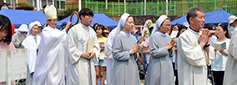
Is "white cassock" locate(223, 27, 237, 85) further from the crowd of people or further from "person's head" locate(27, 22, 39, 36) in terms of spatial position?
"person's head" locate(27, 22, 39, 36)

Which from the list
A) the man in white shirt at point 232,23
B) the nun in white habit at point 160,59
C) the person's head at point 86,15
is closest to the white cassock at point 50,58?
the person's head at point 86,15

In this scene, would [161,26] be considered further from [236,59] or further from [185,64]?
[236,59]

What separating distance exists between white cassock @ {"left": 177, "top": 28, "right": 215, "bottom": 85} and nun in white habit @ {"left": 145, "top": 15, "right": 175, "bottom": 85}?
3.60 ft

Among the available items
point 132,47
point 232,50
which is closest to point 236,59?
point 232,50

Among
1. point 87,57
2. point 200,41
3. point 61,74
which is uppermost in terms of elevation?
point 200,41

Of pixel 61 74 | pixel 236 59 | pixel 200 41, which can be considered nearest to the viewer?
pixel 236 59

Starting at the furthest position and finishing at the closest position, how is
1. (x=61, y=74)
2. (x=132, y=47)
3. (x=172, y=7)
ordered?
(x=172, y=7), (x=61, y=74), (x=132, y=47)

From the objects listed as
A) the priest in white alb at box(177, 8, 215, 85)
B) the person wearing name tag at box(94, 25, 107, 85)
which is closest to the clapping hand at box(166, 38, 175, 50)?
the priest in white alb at box(177, 8, 215, 85)

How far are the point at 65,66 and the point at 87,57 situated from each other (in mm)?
1061

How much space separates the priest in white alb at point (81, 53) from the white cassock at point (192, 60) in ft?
6.27

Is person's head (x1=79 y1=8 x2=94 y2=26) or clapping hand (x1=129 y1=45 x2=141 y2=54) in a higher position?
person's head (x1=79 y1=8 x2=94 y2=26)

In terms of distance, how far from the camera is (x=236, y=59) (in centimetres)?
412

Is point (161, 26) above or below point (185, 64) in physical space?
above

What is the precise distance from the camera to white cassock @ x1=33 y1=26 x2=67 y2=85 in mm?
6273
